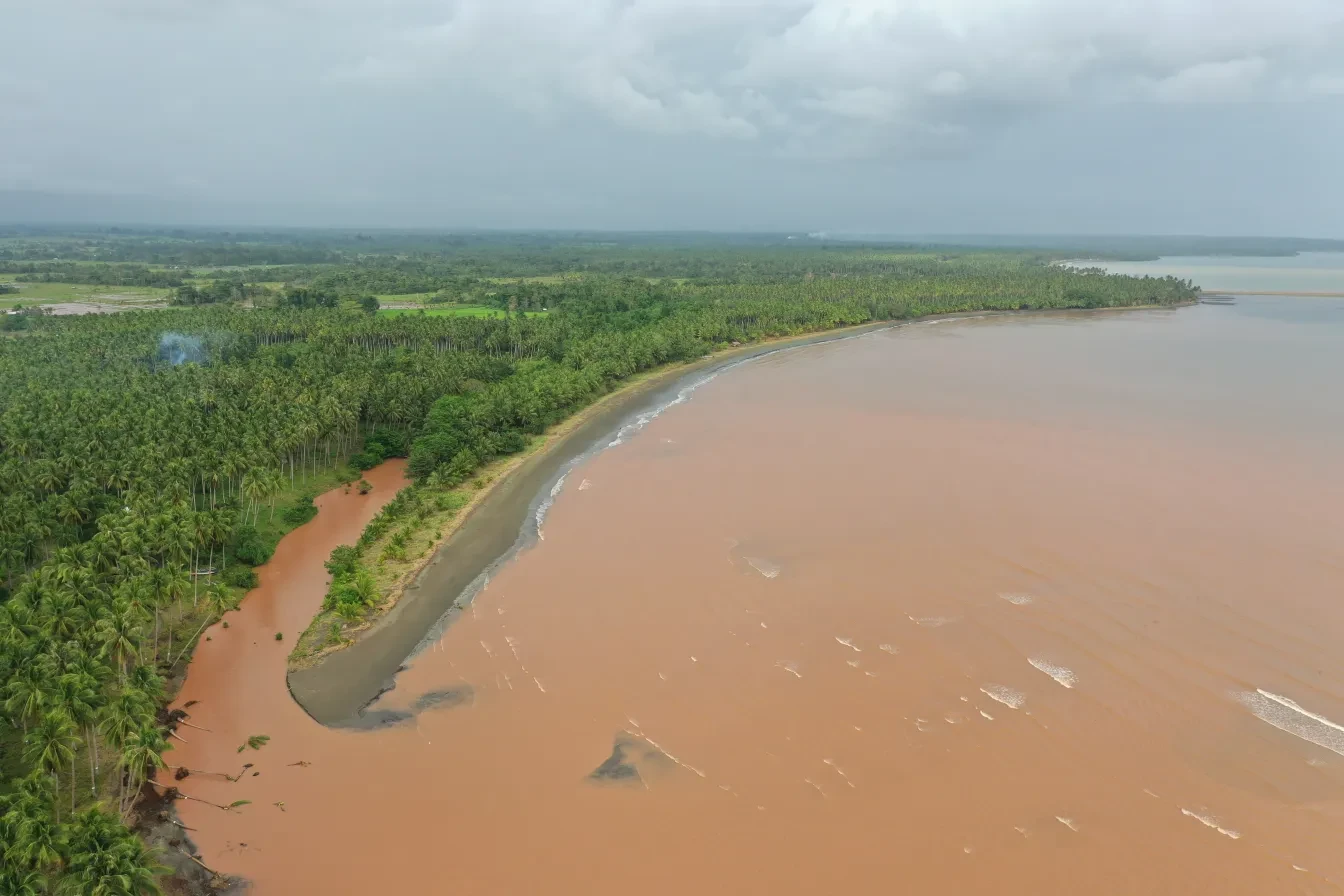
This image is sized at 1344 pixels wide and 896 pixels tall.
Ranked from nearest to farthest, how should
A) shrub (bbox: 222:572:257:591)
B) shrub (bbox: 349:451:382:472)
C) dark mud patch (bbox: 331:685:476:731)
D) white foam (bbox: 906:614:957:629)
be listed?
dark mud patch (bbox: 331:685:476:731), white foam (bbox: 906:614:957:629), shrub (bbox: 222:572:257:591), shrub (bbox: 349:451:382:472)

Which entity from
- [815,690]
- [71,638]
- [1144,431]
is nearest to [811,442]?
[1144,431]

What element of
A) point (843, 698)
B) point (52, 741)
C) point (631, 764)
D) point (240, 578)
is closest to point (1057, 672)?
point (843, 698)

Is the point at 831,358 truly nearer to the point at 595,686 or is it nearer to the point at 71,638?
the point at 595,686

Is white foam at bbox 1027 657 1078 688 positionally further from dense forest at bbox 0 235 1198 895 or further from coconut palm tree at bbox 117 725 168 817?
coconut palm tree at bbox 117 725 168 817

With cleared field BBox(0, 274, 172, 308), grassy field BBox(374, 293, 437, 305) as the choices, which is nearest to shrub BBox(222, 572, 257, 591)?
grassy field BBox(374, 293, 437, 305)

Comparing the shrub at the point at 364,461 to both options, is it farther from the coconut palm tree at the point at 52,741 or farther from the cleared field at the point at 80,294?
the cleared field at the point at 80,294

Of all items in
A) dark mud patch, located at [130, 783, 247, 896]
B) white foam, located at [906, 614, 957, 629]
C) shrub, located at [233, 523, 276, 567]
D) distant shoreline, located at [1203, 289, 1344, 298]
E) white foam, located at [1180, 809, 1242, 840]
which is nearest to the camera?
dark mud patch, located at [130, 783, 247, 896]

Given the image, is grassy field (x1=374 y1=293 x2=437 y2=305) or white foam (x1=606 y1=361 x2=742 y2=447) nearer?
white foam (x1=606 y1=361 x2=742 y2=447)

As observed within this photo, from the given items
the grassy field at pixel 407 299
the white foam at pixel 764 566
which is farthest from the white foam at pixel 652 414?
the grassy field at pixel 407 299
